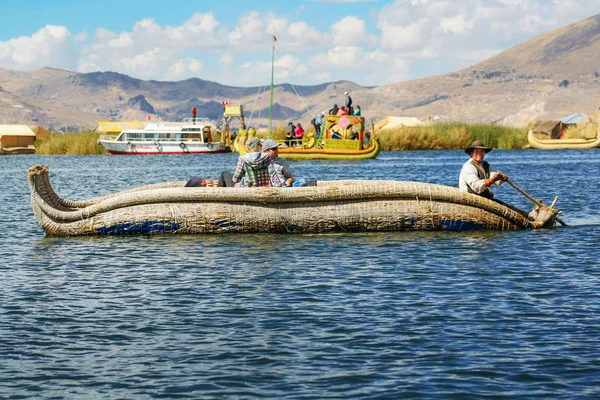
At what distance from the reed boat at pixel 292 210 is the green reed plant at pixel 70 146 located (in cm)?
5545

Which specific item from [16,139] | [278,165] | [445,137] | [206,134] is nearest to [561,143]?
[445,137]

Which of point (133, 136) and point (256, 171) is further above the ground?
point (256, 171)

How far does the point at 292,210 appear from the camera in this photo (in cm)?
1473

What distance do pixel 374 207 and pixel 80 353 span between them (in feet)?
24.3

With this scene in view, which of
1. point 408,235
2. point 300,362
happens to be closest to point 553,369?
point 300,362

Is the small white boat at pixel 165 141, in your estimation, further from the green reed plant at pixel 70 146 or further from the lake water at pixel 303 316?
the lake water at pixel 303 316

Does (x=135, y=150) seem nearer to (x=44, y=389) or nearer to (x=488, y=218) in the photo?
(x=488, y=218)

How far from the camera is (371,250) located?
43.9 ft

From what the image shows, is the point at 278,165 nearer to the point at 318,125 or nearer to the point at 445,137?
the point at 318,125

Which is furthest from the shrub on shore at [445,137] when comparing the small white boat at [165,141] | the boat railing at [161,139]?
the boat railing at [161,139]

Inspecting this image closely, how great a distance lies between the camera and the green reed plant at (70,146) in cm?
6925

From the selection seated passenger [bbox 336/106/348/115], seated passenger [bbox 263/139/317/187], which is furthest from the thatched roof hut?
seated passenger [bbox 263/139/317/187]

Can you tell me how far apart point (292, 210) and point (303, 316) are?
5.62m

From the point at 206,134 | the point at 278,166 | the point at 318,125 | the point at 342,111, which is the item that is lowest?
the point at 206,134
